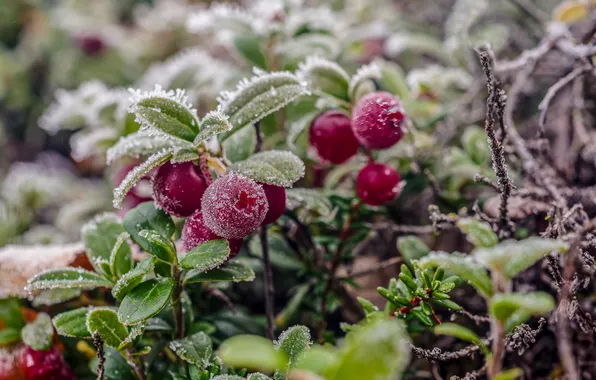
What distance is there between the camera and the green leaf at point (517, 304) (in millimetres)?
496

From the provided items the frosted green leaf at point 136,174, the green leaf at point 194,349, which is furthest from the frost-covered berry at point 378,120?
the green leaf at point 194,349

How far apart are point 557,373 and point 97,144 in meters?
1.25

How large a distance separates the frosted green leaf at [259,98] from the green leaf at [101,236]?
1.01 ft

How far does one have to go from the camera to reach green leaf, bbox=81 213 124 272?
38.2 inches

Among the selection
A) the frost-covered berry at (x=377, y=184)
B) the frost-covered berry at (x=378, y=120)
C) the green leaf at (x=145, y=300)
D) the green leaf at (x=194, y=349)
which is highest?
the frost-covered berry at (x=378, y=120)

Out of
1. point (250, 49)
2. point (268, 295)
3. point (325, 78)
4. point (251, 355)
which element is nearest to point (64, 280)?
point (268, 295)

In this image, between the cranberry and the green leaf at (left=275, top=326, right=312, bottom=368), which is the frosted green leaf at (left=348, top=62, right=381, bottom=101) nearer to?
the green leaf at (left=275, top=326, right=312, bottom=368)

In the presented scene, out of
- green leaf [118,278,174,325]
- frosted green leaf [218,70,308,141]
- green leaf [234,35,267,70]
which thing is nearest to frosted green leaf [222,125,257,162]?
frosted green leaf [218,70,308,141]

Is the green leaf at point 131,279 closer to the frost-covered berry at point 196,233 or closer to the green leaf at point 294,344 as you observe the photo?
the frost-covered berry at point 196,233

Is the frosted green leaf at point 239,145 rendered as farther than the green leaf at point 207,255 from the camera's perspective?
Yes

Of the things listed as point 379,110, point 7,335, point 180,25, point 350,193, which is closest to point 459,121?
point 350,193

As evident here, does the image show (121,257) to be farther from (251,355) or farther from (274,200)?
(251,355)

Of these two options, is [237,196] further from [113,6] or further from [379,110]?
[113,6]

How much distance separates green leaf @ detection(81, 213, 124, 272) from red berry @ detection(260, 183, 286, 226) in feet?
1.09
